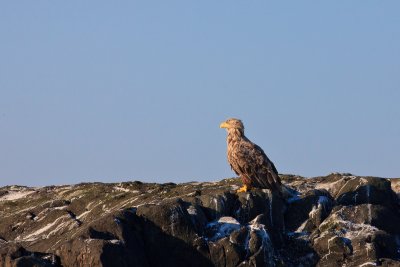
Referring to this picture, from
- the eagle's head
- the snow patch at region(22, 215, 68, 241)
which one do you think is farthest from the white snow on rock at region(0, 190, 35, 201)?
the eagle's head

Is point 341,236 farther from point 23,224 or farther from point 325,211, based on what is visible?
point 23,224

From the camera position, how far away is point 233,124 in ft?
132

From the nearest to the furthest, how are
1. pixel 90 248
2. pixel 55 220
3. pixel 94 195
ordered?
pixel 90 248
pixel 55 220
pixel 94 195

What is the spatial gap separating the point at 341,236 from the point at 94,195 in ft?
39.3

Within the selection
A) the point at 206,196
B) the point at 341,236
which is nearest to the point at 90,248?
the point at 206,196

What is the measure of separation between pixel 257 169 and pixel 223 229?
11.0 feet

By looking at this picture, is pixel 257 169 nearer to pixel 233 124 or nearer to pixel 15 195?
pixel 233 124

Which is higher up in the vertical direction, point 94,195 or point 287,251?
point 94,195

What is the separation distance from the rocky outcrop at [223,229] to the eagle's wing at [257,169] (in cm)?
36

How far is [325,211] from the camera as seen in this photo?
39.4m

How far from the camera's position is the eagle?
39375 mm

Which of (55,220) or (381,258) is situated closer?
(381,258)

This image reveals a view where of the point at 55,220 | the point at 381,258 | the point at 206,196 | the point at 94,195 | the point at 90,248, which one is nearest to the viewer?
the point at 90,248

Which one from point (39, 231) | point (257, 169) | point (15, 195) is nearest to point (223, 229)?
point (257, 169)
